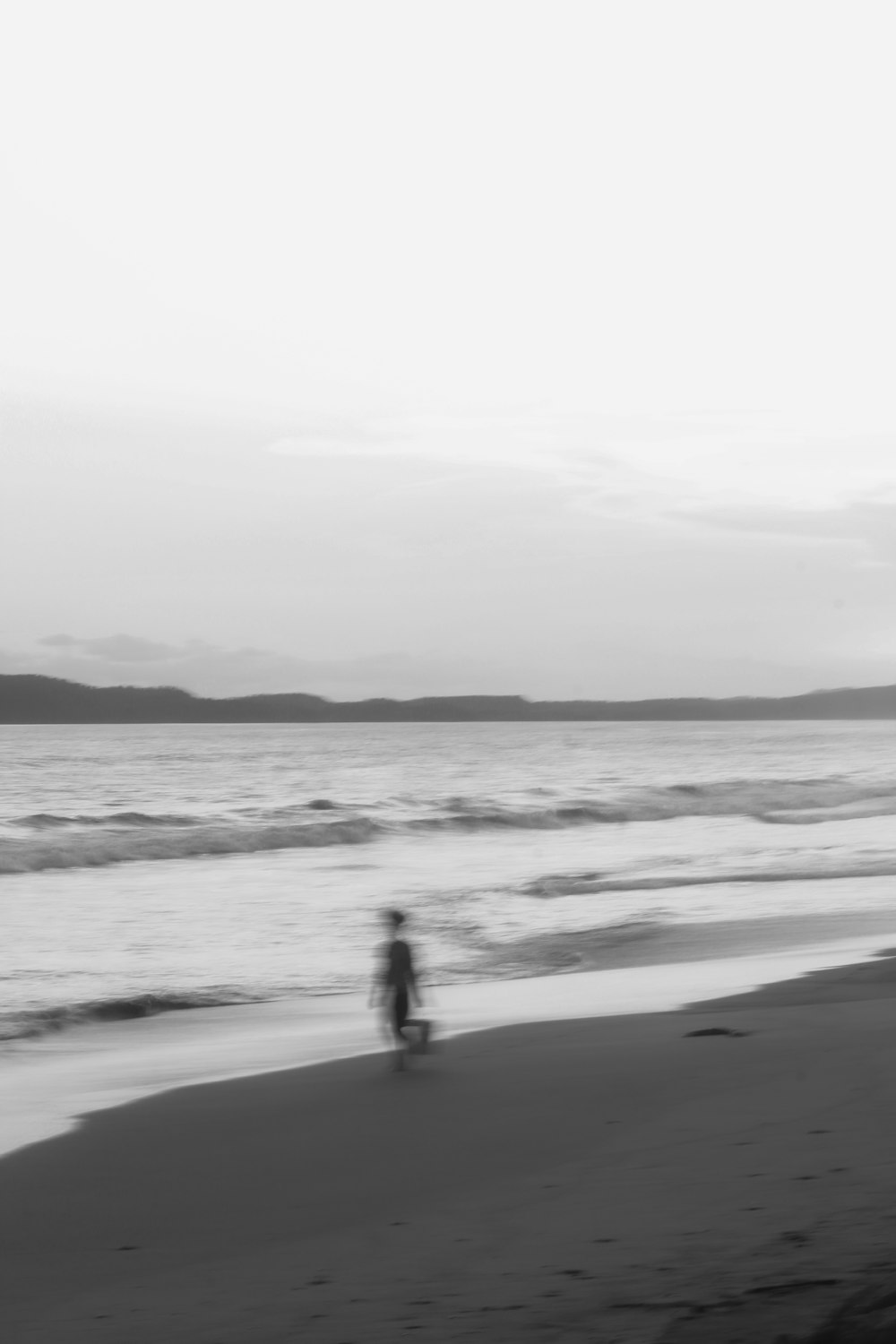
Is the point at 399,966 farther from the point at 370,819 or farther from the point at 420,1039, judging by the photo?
the point at 370,819

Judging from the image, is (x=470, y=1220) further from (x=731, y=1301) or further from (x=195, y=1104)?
(x=195, y=1104)

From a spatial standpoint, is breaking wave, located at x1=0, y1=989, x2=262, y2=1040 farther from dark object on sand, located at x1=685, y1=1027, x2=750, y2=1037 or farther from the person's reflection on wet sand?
dark object on sand, located at x1=685, y1=1027, x2=750, y2=1037

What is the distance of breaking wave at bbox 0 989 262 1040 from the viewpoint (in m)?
14.4

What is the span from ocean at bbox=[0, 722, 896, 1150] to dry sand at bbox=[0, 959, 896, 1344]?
14.6ft

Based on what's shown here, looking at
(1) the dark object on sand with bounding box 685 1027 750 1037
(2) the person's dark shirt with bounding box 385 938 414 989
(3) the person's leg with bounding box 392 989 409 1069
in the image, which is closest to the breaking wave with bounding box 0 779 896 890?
(1) the dark object on sand with bounding box 685 1027 750 1037

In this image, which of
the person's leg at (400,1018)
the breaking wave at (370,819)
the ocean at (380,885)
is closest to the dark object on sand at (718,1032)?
the person's leg at (400,1018)

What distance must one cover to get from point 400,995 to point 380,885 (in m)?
17.0

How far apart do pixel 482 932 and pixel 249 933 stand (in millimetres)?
3664

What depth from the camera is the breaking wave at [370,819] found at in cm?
3766

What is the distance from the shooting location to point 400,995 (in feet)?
38.4

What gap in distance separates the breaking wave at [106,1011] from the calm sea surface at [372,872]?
50mm

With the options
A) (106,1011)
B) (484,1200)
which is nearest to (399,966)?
(484,1200)

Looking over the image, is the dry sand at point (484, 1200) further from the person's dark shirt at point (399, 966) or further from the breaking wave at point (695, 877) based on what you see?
the breaking wave at point (695, 877)

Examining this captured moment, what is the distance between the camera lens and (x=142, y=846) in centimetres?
3800
